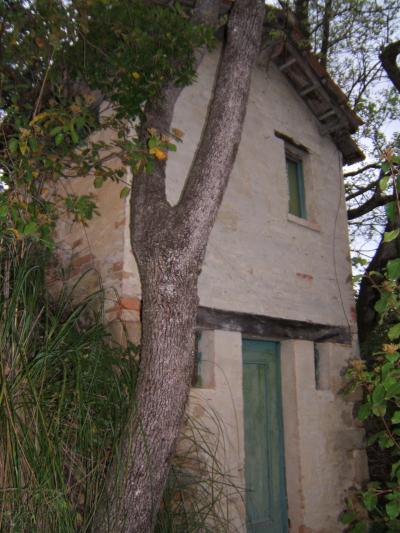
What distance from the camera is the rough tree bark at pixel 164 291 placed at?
233 cm

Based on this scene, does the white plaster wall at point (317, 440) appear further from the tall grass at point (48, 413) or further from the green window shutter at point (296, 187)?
the tall grass at point (48, 413)

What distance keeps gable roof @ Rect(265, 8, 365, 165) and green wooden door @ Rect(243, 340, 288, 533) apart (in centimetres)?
313

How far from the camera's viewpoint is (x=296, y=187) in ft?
20.1

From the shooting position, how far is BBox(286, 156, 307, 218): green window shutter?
19.7 ft

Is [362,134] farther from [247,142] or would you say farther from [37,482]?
[37,482]

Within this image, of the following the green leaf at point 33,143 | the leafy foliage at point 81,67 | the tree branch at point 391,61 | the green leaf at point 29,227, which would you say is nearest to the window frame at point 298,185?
the tree branch at point 391,61

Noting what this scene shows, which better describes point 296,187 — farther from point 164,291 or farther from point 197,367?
point 164,291

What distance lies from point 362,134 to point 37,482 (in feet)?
28.4

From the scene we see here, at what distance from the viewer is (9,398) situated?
7.23 feet

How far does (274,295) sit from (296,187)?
1.75 meters

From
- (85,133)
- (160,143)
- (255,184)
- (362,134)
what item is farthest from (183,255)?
(362,134)

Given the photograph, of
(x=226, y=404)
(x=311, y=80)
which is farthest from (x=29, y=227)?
(x=311, y=80)

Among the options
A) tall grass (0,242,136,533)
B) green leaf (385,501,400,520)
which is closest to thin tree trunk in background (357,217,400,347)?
green leaf (385,501,400,520)

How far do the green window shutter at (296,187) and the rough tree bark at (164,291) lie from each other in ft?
9.58
